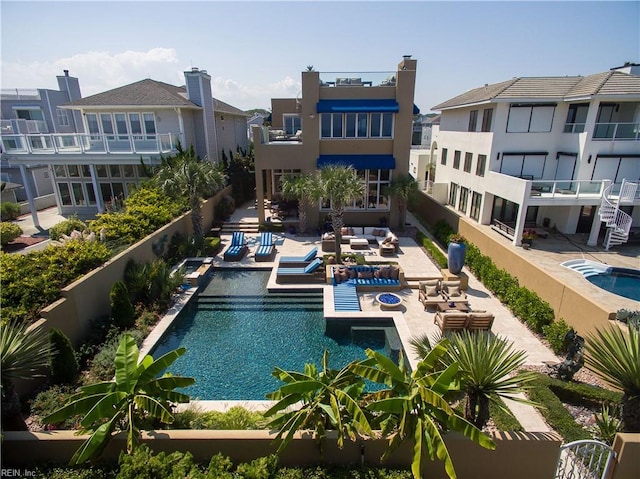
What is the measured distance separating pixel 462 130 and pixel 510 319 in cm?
1737

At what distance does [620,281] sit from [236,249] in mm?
18811

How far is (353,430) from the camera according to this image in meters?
6.75

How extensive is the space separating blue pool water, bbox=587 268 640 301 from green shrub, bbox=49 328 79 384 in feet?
63.6

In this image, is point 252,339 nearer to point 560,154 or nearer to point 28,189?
point 28,189

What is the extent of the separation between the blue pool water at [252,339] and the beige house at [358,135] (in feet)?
32.9

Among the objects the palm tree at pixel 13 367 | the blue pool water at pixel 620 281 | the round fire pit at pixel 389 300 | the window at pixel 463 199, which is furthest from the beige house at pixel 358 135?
the palm tree at pixel 13 367

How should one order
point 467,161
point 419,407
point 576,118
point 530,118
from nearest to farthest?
point 419,407 → point 576,118 → point 530,118 → point 467,161

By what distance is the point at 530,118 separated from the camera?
71.1ft

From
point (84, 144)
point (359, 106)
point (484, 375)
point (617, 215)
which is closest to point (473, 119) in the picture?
point (359, 106)

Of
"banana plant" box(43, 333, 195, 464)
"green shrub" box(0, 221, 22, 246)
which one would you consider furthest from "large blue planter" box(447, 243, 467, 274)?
"green shrub" box(0, 221, 22, 246)

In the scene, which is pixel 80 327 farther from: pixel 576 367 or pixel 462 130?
pixel 462 130

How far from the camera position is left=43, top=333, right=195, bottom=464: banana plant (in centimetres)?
643

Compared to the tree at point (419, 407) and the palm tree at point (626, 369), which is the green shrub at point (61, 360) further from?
the palm tree at point (626, 369)

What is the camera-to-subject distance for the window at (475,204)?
24.0 meters
